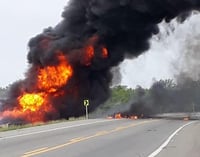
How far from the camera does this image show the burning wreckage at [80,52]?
42.3m

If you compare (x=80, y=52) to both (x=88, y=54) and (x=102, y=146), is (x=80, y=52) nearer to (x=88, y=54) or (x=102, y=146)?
(x=88, y=54)

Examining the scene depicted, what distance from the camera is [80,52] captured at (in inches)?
1715

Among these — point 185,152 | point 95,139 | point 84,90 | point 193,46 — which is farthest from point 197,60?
point 185,152

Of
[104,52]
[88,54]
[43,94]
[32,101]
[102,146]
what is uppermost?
[104,52]

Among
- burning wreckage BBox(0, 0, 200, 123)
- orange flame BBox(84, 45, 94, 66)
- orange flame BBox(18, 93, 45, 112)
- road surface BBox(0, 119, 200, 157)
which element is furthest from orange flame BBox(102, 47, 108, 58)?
road surface BBox(0, 119, 200, 157)

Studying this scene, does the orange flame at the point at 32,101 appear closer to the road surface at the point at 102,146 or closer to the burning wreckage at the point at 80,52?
the burning wreckage at the point at 80,52

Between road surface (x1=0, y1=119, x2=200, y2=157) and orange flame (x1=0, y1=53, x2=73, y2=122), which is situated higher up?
orange flame (x1=0, y1=53, x2=73, y2=122)

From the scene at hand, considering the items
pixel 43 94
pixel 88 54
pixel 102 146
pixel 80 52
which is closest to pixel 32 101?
pixel 43 94

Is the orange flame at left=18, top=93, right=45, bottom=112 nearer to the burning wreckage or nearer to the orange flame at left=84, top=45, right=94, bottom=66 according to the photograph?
the burning wreckage

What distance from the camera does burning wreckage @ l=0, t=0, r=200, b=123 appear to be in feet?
139

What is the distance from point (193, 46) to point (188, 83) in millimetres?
5827

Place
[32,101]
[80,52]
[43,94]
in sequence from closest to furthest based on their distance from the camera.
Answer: [32,101]
[43,94]
[80,52]

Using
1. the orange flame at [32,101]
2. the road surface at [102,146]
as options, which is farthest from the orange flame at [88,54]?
the road surface at [102,146]

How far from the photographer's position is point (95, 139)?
19.6 m
